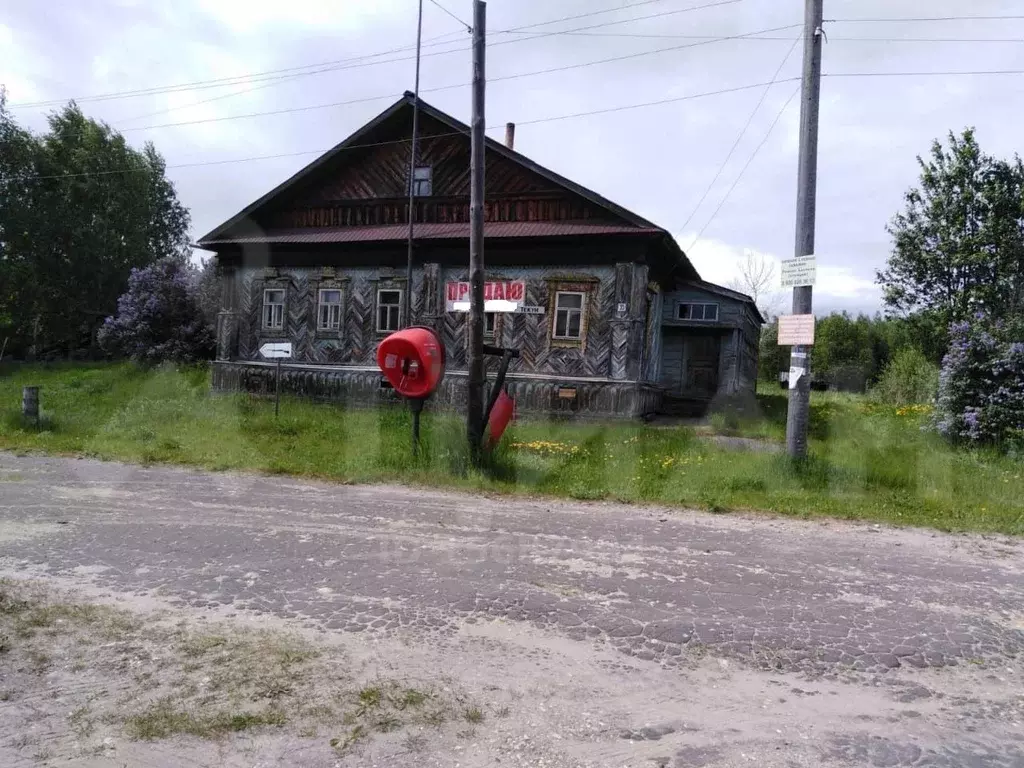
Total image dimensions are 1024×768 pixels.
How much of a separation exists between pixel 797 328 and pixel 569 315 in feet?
26.9

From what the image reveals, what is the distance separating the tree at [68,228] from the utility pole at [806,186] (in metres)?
36.8

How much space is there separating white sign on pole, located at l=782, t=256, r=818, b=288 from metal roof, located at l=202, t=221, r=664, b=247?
6.58 metres

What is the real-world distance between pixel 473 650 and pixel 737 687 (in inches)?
56.2

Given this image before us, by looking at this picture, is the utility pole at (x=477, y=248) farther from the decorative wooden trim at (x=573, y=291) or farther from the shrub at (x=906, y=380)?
the shrub at (x=906, y=380)

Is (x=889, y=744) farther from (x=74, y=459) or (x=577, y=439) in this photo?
(x=74, y=459)

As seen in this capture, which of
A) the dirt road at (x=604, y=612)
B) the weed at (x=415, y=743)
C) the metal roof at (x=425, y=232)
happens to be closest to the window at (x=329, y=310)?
the metal roof at (x=425, y=232)

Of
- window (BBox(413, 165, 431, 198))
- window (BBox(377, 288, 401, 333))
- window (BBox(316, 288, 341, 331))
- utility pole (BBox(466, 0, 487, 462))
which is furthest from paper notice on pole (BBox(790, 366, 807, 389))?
window (BBox(316, 288, 341, 331))

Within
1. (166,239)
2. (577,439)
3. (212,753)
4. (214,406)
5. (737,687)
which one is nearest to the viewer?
(212,753)

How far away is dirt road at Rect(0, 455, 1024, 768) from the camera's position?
320 cm

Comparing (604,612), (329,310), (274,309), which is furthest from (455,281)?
(604,612)

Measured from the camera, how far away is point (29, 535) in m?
6.35

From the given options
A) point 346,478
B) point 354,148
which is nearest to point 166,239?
point 354,148

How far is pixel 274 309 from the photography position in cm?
2045

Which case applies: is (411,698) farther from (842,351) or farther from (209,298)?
(842,351)
